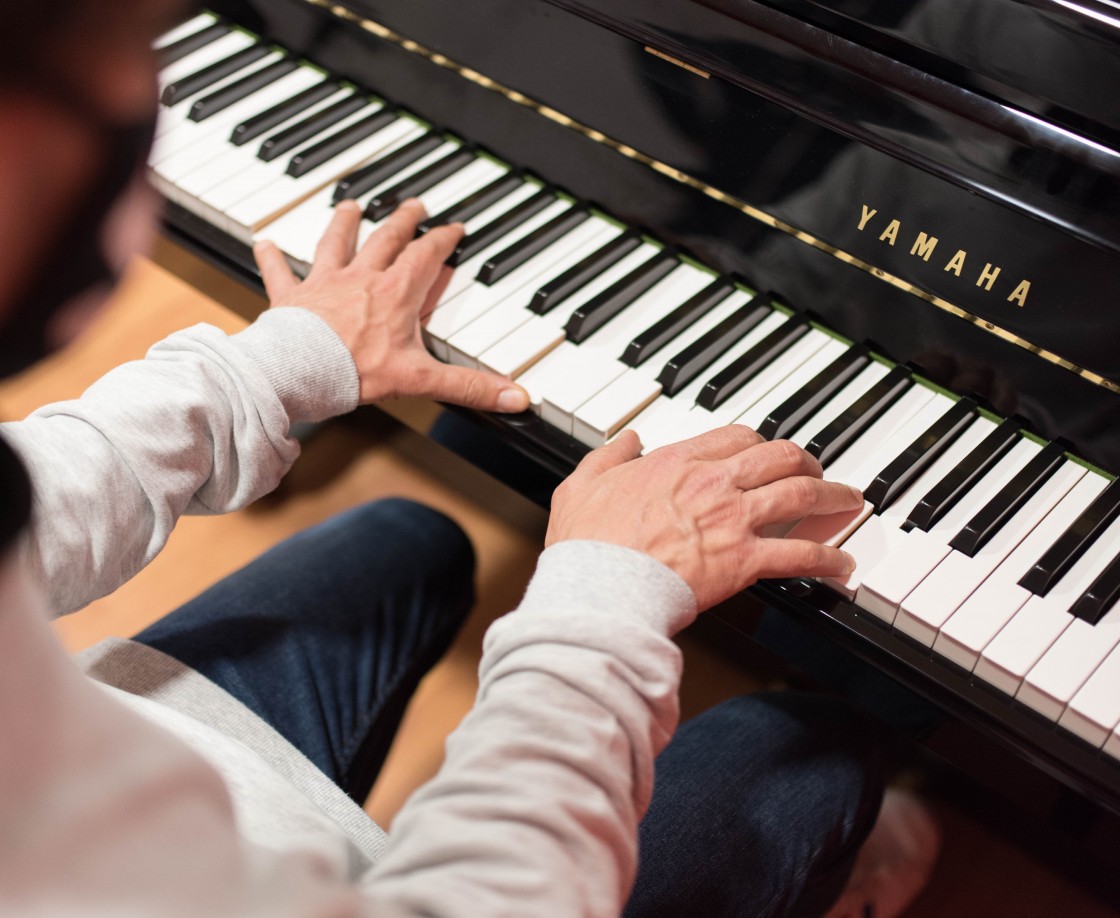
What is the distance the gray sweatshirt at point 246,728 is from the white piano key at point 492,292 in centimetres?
12

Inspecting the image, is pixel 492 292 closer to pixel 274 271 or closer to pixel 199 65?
pixel 274 271

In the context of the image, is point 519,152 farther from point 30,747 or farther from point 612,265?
point 30,747

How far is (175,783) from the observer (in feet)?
1.62

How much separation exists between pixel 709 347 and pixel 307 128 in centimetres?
58

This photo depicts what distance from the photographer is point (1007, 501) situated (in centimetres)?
94

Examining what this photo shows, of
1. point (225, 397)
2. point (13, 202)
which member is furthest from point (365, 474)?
point (13, 202)

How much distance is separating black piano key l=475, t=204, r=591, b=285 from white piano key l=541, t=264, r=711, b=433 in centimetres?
13

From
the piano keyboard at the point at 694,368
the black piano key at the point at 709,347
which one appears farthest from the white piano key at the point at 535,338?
the black piano key at the point at 709,347

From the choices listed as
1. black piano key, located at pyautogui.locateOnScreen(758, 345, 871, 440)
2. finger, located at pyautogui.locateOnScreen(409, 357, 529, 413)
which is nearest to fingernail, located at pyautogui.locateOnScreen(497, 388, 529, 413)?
finger, located at pyautogui.locateOnScreen(409, 357, 529, 413)

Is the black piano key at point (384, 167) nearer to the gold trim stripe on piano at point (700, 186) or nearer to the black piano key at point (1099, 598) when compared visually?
the gold trim stripe on piano at point (700, 186)

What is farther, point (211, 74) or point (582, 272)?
point (211, 74)

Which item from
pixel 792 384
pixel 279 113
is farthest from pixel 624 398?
pixel 279 113

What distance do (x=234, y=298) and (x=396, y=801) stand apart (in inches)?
27.7

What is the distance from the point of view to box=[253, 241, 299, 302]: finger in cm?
113
